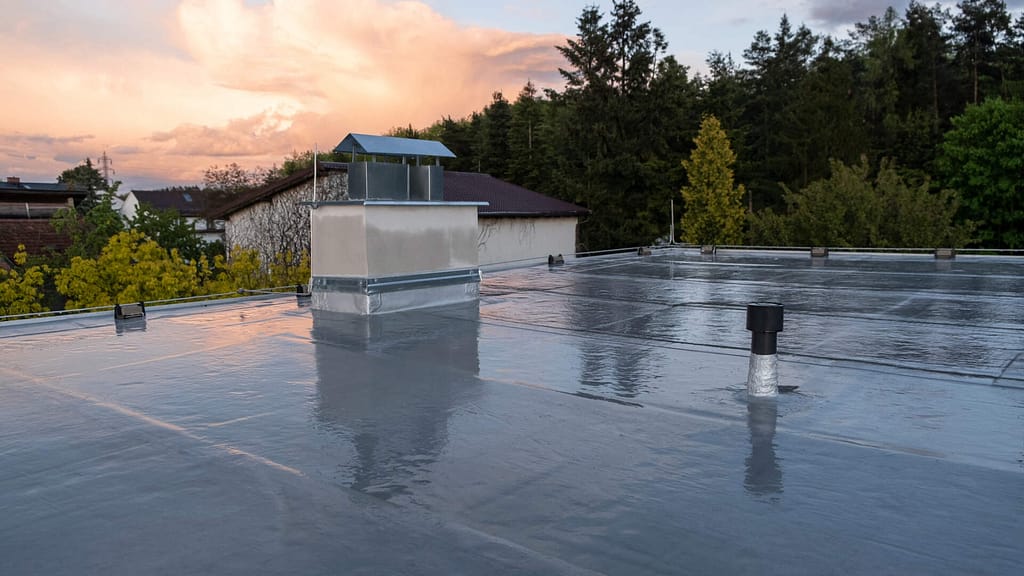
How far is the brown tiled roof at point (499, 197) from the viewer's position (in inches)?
1187

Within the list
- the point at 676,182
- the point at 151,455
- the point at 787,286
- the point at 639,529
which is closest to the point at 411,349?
the point at 151,455

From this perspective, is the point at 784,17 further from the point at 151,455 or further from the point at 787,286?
the point at 151,455

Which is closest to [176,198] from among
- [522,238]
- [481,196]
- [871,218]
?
[481,196]

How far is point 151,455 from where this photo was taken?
13.1 ft

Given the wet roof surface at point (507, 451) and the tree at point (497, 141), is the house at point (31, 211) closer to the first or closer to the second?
the tree at point (497, 141)

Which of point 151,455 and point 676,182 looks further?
point 676,182

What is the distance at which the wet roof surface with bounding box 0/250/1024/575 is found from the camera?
2.92 meters

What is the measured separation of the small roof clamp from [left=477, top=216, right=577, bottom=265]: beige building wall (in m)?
20.6

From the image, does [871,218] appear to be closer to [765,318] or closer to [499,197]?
[499,197]

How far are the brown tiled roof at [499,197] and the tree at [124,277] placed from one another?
1224 centimetres

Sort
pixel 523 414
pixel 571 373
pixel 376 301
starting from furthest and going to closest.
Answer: pixel 376 301
pixel 571 373
pixel 523 414

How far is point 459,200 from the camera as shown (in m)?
25.6

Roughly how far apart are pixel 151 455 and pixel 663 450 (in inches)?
111

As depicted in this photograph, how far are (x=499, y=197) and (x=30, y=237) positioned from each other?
22409mm
